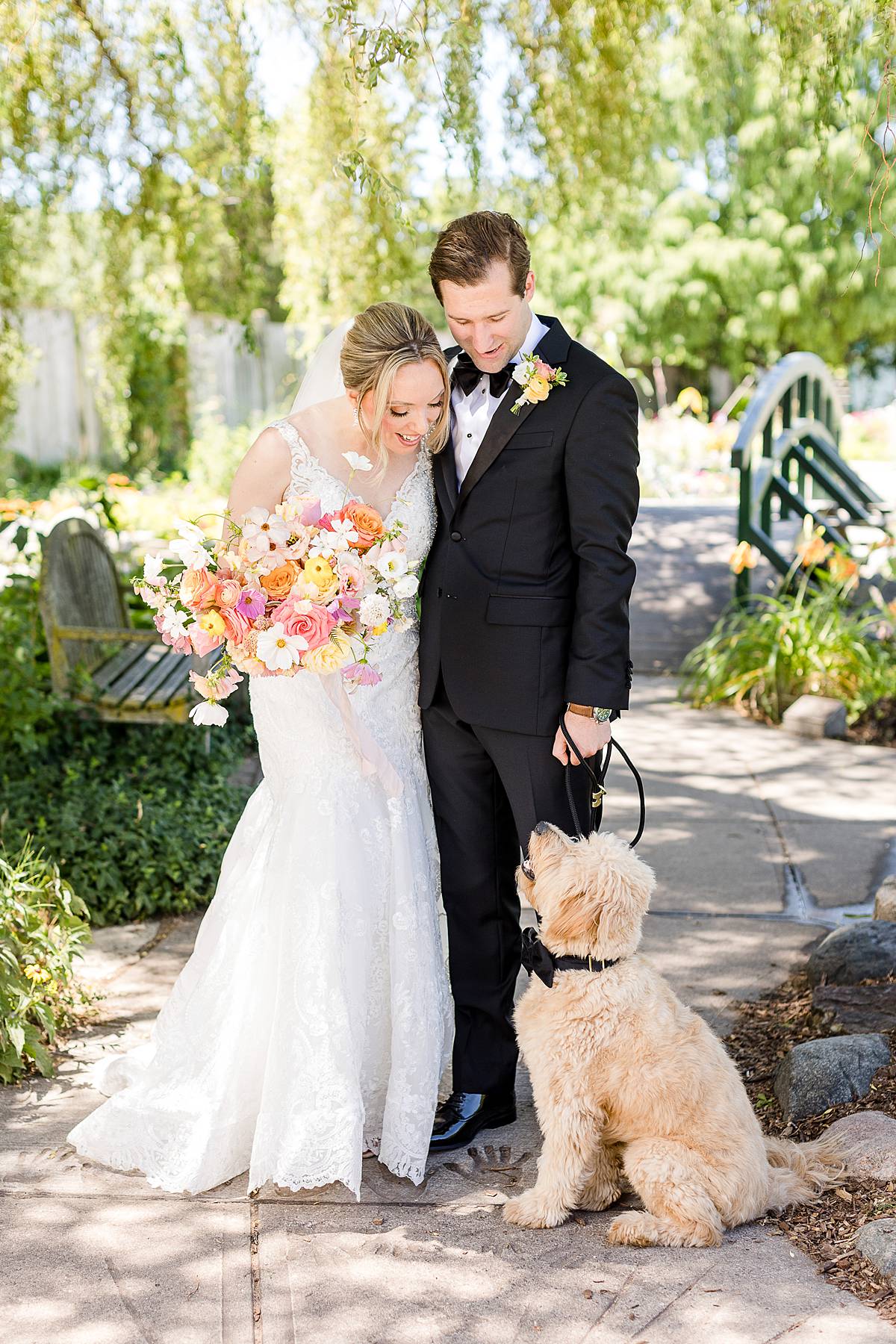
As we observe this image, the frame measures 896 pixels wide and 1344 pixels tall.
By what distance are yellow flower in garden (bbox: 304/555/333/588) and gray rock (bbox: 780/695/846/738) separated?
4.90 m

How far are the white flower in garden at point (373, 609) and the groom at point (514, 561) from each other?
27 centimetres

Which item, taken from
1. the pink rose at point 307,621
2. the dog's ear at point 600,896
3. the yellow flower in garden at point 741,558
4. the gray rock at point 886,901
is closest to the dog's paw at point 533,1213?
the dog's ear at point 600,896

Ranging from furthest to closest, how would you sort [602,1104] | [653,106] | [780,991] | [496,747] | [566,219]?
[566,219] < [653,106] < [780,991] < [496,747] < [602,1104]

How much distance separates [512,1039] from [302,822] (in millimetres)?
790

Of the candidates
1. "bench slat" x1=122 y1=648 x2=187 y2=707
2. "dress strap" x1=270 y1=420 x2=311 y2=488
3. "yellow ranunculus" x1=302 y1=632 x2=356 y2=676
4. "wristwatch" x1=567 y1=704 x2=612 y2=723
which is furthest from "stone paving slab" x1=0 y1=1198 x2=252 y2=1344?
"bench slat" x1=122 y1=648 x2=187 y2=707

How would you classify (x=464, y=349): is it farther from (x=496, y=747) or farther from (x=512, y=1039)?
(x=512, y=1039)

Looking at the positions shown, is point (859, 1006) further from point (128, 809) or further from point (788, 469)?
point (788, 469)

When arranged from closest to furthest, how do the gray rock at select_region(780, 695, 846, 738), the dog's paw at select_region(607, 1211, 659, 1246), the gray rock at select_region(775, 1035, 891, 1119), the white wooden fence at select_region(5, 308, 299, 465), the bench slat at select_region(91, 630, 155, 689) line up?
the dog's paw at select_region(607, 1211, 659, 1246)
the gray rock at select_region(775, 1035, 891, 1119)
the bench slat at select_region(91, 630, 155, 689)
the gray rock at select_region(780, 695, 846, 738)
the white wooden fence at select_region(5, 308, 299, 465)

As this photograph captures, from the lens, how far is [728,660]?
7789 mm

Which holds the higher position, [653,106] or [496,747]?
[653,106]

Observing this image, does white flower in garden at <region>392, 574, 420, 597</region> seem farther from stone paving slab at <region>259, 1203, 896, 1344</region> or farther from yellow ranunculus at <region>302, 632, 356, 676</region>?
stone paving slab at <region>259, 1203, 896, 1344</region>

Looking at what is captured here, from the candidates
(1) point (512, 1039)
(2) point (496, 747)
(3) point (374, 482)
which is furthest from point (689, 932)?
(3) point (374, 482)

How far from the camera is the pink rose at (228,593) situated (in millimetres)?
2793

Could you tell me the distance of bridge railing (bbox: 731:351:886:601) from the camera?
827cm
